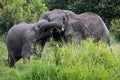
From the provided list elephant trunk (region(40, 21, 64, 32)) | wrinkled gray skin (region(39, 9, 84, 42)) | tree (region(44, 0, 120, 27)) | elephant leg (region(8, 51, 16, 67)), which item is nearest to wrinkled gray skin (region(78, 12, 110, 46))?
wrinkled gray skin (region(39, 9, 84, 42))

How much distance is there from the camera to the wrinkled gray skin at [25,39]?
8.41 metres

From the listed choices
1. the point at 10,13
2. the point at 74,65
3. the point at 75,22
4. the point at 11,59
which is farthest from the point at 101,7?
the point at 74,65

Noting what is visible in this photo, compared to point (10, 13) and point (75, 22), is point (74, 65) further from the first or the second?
point (10, 13)

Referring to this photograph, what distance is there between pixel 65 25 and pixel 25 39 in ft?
2.80

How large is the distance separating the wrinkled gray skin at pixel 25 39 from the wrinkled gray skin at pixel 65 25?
20 cm

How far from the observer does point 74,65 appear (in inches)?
269

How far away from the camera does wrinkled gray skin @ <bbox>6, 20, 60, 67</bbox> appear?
841 cm

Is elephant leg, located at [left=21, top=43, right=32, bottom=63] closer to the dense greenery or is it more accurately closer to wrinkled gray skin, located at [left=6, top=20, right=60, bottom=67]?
wrinkled gray skin, located at [left=6, top=20, right=60, bottom=67]

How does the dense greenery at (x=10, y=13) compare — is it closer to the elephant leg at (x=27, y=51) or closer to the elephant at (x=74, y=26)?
the elephant at (x=74, y=26)

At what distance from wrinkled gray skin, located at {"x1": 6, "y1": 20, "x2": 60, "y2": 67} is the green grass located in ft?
2.60

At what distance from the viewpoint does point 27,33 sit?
28.7ft

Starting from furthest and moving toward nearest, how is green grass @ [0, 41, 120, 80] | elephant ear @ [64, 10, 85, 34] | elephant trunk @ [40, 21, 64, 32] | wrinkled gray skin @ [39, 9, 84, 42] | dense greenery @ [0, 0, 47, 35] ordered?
dense greenery @ [0, 0, 47, 35] → elephant ear @ [64, 10, 85, 34] → wrinkled gray skin @ [39, 9, 84, 42] → elephant trunk @ [40, 21, 64, 32] → green grass @ [0, 41, 120, 80]

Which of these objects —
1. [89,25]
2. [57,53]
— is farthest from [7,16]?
[57,53]

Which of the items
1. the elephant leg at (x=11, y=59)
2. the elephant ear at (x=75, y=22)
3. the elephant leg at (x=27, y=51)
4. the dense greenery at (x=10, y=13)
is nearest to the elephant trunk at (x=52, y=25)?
the elephant leg at (x=27, y=51)
